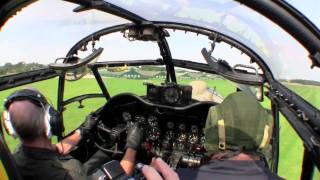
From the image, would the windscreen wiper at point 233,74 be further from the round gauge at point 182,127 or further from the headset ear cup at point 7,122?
the round gauge at point 182,127

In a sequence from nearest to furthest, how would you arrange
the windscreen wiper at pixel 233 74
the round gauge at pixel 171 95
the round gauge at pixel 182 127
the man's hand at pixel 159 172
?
1. the man's hand at pixel 159 172
2. the windscreen wiper at pixel 233 74
3. the round gauge at pixel 171 95
4. the round gauge at pixel 182 127

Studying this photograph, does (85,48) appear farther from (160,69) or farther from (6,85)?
(6,85)

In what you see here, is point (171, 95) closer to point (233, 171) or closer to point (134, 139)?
point (134, 139)

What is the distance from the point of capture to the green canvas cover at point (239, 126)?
→ 5.58 feet

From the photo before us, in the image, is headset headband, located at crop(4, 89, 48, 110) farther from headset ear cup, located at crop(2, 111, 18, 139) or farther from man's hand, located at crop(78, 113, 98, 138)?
man's hand, located at crop(78, 113, 98, 138)

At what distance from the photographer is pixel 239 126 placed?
1.70 m

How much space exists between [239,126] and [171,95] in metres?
1.86

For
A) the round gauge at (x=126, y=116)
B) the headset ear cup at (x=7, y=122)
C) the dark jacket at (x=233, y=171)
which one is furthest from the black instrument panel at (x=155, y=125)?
the dark jacket at (x=233, y=171)

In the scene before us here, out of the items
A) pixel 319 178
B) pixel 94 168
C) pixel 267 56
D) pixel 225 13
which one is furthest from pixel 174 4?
pixel 319 178

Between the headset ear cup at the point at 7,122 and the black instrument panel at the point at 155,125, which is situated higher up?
the headset ear cup at the point at 7,122

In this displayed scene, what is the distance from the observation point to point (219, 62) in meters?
2.24

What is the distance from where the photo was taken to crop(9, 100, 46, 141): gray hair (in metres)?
2.07

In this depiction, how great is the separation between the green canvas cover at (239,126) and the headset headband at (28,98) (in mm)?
875

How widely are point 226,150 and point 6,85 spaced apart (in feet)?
4.28
